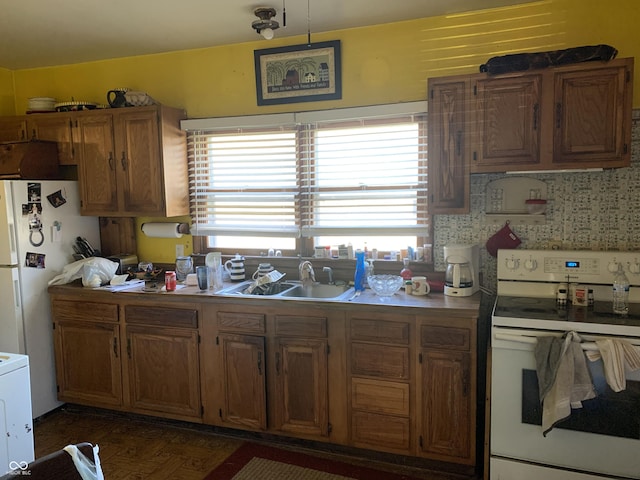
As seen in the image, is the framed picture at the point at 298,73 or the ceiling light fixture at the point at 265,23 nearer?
the ceiling light fixture at the point at 265,23

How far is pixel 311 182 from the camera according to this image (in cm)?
338

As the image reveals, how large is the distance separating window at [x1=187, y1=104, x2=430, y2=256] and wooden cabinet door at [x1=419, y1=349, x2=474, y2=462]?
0.85 metres

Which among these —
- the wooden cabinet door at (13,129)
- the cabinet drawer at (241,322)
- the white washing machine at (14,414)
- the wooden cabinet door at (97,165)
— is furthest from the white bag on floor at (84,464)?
the wooden cabinet door at (13,129)

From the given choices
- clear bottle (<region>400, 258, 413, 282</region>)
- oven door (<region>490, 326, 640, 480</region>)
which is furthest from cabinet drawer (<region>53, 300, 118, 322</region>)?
oven door (<region>490, 326, 640, 480</region>)

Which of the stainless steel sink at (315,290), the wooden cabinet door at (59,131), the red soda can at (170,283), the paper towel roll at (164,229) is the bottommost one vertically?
the stainless steel sink at (315,290)

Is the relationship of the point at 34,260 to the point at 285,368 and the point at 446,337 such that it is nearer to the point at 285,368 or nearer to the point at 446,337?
the point at 285,368

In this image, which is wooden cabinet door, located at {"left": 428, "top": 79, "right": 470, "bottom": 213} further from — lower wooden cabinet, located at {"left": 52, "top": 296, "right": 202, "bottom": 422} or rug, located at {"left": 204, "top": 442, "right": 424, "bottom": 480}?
lower wooden cabinet, located at {"left": 52, "top": 296, "right": 202, "bottom": 422}

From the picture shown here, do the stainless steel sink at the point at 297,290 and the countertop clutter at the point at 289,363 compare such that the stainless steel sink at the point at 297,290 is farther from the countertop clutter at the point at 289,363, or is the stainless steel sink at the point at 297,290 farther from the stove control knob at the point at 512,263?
the stove control knob at the point at 512,263

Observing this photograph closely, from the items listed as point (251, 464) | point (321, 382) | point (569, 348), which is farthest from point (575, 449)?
point (251, 464)

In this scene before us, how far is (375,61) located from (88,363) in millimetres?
2798

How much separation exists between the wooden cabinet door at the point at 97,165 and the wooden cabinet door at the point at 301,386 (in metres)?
1.70

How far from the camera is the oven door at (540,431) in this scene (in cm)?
219

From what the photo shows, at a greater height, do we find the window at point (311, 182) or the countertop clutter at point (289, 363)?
the window at point (311, 182)

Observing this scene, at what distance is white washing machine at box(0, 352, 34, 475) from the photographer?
6.60ft
